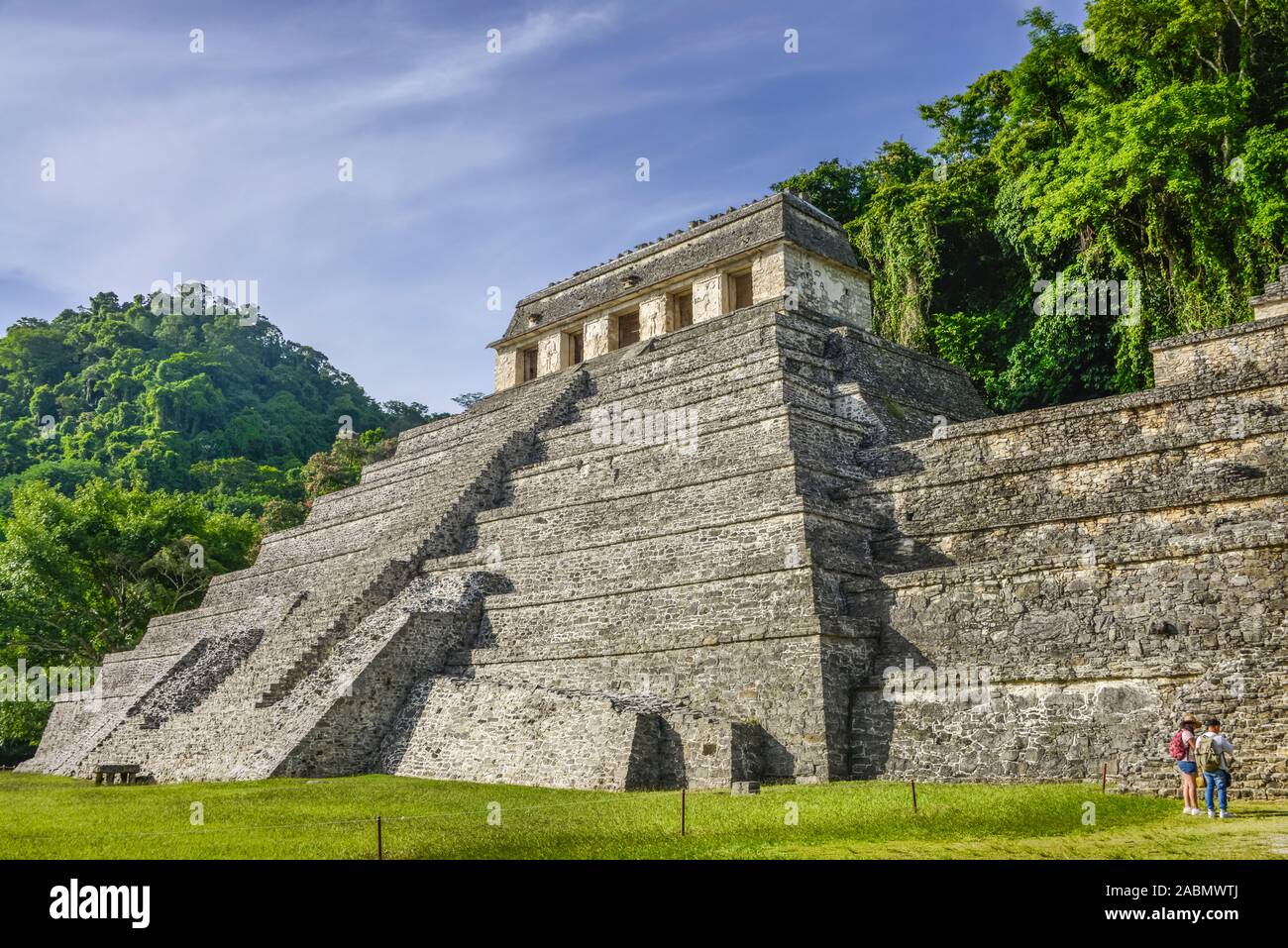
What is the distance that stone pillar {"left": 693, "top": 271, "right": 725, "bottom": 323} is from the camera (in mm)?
24438

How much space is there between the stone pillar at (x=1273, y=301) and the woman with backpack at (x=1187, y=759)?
980cm

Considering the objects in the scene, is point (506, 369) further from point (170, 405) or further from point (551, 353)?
point (170, 405)

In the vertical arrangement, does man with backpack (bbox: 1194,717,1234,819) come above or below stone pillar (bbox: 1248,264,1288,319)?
below

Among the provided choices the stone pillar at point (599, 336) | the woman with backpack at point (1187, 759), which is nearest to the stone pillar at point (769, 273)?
the stone pillar at point (599, 336)

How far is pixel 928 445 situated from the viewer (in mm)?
17828

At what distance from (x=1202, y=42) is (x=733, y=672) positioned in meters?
18.3

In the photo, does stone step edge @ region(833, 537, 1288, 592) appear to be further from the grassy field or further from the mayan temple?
the grassy field

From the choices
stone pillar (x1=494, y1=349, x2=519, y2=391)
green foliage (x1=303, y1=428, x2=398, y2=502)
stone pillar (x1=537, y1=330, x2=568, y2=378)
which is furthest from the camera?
green foliage (x1=303, y1=428, x2=398, y2=502)

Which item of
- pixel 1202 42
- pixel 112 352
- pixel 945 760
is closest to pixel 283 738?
pixel 945 760

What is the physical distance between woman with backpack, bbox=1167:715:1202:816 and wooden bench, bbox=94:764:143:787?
1431cm

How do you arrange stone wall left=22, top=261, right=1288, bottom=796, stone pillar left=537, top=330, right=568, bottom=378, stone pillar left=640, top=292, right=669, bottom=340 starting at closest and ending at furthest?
stone wall left=22, top=261, right=1288, bottom=796 < stone pillar left=640, top=292, right=669, bottom=340 < stone pillar left=537, top=330, right=568, bottom=378

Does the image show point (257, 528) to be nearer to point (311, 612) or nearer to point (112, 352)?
point (311, 612)

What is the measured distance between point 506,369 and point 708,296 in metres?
6.91

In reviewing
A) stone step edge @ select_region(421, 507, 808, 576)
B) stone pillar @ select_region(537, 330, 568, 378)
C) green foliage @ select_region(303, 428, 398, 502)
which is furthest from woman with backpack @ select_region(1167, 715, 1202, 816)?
green foliage @ select_region(303, 428, 398, 502)
